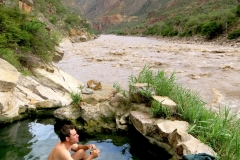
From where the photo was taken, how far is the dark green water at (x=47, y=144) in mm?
4969

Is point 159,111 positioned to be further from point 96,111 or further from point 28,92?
point 28,92

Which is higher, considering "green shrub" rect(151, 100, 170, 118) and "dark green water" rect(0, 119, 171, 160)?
"green shrub" rect(151, 100, 170, 118)

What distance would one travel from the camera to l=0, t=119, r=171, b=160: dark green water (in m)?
4.97

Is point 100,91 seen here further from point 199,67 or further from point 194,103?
point 199,67

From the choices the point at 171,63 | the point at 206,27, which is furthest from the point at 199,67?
the point at 206,27

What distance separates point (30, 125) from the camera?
253 inches

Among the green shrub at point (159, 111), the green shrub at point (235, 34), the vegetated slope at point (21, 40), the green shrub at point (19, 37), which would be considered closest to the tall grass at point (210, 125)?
the green shrub at point (159, 111)

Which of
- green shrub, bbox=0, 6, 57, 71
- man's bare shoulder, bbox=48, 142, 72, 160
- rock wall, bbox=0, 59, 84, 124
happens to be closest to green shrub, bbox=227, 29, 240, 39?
green shrub, bbox=0, 6, 57, 71

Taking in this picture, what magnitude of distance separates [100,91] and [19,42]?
4488mm

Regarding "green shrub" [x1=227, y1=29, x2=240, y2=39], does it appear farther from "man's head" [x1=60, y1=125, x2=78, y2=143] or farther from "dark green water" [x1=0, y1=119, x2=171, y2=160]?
"man's head" [x1=60, y1=125, x2=78, y2=143]

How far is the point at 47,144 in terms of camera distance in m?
5.49

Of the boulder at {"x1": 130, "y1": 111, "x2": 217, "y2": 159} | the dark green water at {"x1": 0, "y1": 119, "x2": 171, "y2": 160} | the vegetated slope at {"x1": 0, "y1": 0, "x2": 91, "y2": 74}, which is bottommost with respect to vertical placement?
the dark green water at {"x1": 0, "y1": 119, "x2": 171, "y2": 160}

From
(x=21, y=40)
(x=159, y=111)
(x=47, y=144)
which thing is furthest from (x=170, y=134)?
(x=21, y=40)

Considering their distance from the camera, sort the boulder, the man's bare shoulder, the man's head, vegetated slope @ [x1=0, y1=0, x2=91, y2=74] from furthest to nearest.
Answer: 1. vegetated slope @ [x1=0, y1=0, x2=91, y2=74]
2. the boulder
3. the man's head
4. the man's bare shoulder
